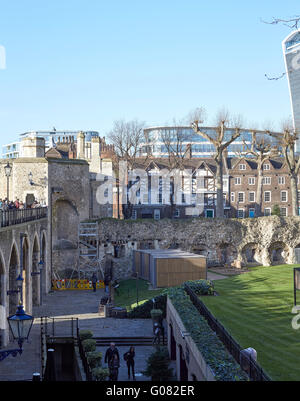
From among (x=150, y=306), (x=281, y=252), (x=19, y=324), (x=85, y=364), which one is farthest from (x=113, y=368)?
(x=281, y=252)

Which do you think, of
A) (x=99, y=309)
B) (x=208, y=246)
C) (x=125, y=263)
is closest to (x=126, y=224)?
(x=125, y=263)

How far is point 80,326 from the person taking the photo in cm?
3081

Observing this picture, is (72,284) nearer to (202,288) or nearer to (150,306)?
(150,306)

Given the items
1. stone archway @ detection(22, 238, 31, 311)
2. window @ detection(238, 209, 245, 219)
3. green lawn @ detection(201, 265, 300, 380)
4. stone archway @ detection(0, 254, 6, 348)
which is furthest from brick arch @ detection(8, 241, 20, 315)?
window @ detection(238, 209, 245, 219)

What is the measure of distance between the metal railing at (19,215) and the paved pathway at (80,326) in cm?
564

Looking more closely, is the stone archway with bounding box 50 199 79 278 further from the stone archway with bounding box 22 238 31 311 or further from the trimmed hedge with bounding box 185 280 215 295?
the trimmed hedge with bounding box 185 280 215 295

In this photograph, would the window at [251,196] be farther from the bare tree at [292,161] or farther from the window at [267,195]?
the bare tree at [292,161]

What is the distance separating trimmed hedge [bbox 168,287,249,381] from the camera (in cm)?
1302

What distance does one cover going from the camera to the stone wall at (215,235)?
4841cm

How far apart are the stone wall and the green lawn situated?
1072 cm

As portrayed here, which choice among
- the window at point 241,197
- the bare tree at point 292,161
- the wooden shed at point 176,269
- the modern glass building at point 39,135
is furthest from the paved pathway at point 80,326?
the modern glass building at point 39,135
